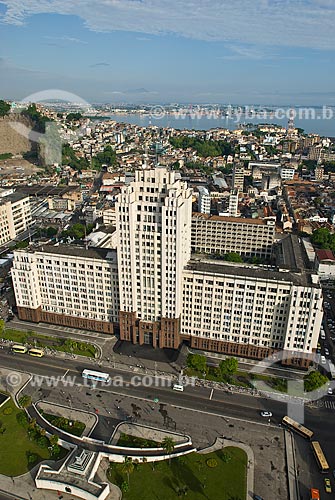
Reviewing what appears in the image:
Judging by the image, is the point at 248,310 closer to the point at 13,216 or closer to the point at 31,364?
the point at 31,364

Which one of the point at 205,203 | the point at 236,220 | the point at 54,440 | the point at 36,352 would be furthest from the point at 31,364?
the point at 205,203

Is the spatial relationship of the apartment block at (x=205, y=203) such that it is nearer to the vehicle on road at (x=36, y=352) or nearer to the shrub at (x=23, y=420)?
the vehicle on road at (x=36, y=352)

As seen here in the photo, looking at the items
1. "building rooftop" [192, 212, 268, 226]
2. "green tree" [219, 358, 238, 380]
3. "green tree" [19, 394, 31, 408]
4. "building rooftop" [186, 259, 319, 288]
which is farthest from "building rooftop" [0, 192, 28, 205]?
"green tree" [219, 358, 238, 380]

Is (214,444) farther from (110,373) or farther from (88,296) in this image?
(88,296)

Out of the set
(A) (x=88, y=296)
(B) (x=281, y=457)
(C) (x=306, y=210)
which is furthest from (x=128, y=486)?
(C) (x=306, y=210)

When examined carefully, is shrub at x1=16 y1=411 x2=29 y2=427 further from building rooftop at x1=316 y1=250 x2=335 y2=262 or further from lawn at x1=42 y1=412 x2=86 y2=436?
building rooftop at x1=316 y1=250 x2=335 y2=262

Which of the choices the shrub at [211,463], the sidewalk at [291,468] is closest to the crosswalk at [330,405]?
the sidewalk at [291,468]
